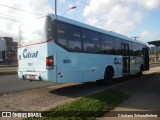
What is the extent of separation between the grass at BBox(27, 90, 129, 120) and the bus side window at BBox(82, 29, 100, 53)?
10.6ft

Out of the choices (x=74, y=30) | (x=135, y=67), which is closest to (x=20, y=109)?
(x=74, y=30)

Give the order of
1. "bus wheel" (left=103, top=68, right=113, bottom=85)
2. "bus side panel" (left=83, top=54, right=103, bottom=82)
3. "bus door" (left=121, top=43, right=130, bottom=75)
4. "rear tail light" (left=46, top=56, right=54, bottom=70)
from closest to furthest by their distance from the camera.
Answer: "rear tail light" (left=46, top=56, right=54, bottom=70) < "bus side panel" (left=83, top=54, right=103, bottom=82) < "bus wheel" (left=103, top=68, right=113, bottom=85) < "bus door" (left=121, top=43, right=130, bottom=75)

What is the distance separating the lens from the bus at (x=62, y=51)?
32.6 feet

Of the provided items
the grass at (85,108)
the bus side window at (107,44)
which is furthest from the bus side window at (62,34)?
the bus side window at (107,44)

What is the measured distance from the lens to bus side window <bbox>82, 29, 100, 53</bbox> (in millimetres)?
11938

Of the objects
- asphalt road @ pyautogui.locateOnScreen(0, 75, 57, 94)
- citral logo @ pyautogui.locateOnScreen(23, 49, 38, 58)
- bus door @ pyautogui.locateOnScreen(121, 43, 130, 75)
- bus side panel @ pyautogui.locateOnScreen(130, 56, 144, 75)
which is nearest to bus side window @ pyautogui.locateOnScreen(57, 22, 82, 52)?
citral logo @ pyautogui.locateOnScreen(23, 49, 38, 58)

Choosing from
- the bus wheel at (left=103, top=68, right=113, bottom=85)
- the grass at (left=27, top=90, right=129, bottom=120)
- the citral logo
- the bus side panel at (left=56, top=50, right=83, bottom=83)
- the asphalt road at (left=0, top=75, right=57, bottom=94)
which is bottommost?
the grass at (left=27, top=90, right=129, bottom=120)

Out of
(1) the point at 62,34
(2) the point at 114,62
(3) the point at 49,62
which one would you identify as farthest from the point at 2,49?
(3) the point at 49,62

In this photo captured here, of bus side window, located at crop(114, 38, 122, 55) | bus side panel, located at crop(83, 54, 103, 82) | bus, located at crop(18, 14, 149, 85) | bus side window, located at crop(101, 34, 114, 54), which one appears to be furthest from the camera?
bus side window, located at crop(114, 38, 122, 55)

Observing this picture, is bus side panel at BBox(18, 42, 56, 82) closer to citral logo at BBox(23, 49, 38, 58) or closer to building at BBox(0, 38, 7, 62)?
citral logo at BBox(23, 49, 38, 58)

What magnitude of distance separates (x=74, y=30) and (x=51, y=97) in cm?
326

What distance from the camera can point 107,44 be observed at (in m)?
14.3

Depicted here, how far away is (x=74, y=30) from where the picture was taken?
11156mm

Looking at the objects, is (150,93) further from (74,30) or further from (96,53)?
(74,30)
